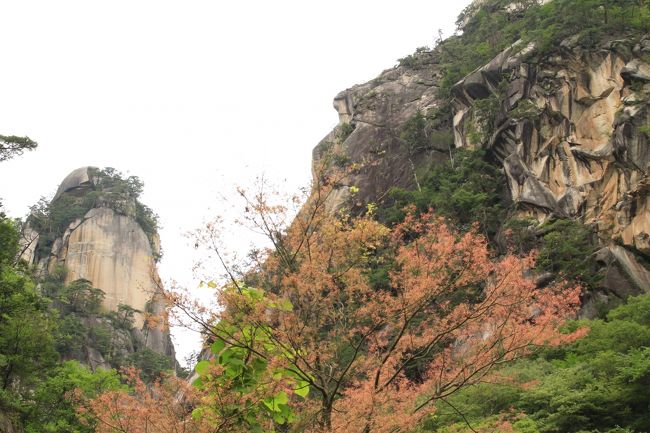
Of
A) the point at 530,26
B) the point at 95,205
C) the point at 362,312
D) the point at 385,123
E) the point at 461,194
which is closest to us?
the point at 362,312

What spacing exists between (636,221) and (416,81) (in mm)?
23950

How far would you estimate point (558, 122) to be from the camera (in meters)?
26.8

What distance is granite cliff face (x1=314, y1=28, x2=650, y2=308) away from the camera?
21.8m

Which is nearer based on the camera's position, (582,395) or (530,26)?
(582,395)

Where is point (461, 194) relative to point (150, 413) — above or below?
above

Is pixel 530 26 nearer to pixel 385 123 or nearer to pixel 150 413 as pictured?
pixel 385 123

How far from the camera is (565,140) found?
26125 millimetres

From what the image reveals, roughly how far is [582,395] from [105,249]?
42.3m

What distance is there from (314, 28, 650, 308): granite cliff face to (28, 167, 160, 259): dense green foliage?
22.6 metres

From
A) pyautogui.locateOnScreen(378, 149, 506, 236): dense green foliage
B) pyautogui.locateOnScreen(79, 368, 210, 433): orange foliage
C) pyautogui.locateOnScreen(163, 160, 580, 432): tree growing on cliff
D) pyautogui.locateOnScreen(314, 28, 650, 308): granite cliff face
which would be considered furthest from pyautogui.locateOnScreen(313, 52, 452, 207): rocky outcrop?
pyautogui.locateOnScreen(79, 368, 210, 433): orange foliage

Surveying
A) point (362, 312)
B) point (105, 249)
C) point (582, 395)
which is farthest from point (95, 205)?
point (362, 312)

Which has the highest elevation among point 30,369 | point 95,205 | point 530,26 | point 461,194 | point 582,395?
point 95,205

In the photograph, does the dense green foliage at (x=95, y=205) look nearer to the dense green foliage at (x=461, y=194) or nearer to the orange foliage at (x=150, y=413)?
the dense green foliage at (x=461, y=194)

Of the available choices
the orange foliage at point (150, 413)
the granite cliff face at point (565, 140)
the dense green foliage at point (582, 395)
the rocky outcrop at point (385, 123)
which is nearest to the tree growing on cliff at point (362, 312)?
the orange foliage at point (150, 413)
